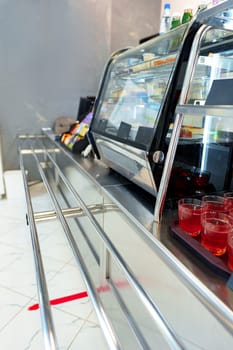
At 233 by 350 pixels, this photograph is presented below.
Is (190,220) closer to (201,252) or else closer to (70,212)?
(201,252)

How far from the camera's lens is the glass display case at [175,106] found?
3.17 feet

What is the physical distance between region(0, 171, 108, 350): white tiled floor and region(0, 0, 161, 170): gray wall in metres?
1.50

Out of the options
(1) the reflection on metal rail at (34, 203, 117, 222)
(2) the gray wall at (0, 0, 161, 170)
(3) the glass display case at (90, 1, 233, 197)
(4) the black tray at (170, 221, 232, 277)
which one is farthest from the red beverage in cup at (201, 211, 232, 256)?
(2) the gray wall at (0, 0, 161, 170)

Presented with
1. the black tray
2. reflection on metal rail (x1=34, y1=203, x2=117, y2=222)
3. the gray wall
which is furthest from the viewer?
the gray wall

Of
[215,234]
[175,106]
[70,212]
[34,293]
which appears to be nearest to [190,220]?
[215,234]

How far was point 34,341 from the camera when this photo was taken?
144 cm

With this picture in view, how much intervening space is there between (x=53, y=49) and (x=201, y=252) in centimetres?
343

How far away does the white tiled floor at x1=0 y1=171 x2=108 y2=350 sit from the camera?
1.46 meters

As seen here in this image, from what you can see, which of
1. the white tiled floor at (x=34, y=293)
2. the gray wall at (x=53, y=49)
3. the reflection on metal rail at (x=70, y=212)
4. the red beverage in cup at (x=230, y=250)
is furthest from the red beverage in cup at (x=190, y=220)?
the gray wall at (x=53, y=49)

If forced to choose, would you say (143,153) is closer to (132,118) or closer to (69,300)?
(132,118)

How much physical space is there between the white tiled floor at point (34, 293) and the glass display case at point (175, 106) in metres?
0.91

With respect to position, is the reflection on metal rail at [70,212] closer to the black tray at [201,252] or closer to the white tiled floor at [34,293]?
the black tray at [201,252]

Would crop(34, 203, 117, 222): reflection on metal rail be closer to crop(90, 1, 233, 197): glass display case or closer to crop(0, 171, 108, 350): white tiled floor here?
crop(90, 1, 233, 197): glass display case

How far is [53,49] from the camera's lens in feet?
11.5
